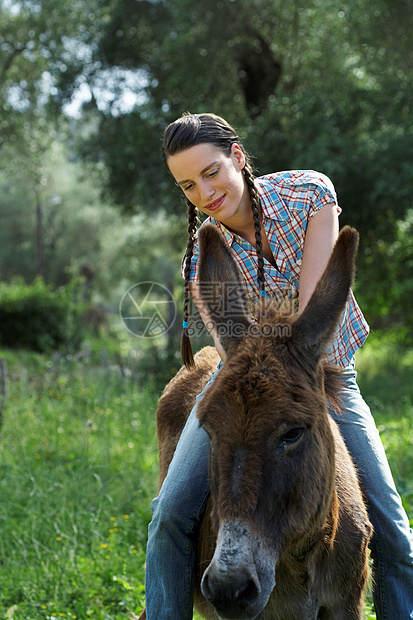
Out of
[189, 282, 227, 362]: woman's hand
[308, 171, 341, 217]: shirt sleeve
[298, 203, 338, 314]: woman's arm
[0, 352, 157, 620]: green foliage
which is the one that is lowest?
[0, 352, 157, 620]: green foliage

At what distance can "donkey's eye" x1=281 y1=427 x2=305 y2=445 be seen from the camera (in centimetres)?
221

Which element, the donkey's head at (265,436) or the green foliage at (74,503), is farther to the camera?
the green foliage at (74,503)

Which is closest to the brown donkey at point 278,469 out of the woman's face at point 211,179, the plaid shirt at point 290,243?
the plaid shirt at point 290,243

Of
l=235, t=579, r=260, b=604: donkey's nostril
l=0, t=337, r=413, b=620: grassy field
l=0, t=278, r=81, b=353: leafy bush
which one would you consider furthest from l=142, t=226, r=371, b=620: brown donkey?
l=0, t=278, r=81, b=353: leafy bush

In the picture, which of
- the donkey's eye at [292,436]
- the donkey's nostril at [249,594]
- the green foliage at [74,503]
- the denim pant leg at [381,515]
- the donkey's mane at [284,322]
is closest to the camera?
the donkey's nostril at [249,594]

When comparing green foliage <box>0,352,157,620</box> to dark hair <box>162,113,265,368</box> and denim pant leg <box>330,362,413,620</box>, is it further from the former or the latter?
dark hair <box>162,113,265,368</box>

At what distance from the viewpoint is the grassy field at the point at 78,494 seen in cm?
407

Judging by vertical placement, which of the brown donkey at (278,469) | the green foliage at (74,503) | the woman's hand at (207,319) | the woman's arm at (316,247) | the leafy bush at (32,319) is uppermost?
the leafy bush at (32,319)

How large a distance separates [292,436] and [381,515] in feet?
3.37

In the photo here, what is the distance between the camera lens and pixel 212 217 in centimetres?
331

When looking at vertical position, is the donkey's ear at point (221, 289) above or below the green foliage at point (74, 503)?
above

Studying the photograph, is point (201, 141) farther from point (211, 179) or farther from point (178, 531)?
point (178, 531)

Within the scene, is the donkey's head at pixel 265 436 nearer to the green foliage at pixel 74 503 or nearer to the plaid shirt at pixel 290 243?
the plaid shirt at pixel 290 243

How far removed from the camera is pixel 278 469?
217 cm
